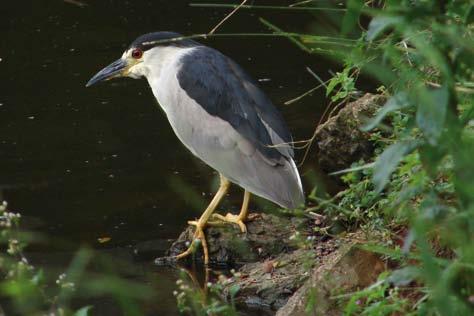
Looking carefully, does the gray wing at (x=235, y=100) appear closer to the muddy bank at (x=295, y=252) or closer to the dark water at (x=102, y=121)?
the muddy bank at (x=295, y=252)

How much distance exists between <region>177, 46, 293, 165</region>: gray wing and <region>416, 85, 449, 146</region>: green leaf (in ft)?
11.2

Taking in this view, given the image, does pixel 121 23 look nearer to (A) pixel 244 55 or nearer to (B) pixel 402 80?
(A) pixel 244 55

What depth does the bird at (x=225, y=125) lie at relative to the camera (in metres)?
5.59

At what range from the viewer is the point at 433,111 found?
2127 millimetres

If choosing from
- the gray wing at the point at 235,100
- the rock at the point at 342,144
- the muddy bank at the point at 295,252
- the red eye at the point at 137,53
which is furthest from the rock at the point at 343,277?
the red eye at the point at 137,53

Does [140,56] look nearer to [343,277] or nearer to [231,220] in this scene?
[231,220]

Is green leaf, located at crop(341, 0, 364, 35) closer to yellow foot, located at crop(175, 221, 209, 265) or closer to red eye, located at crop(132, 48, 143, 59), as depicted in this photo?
yellow foot, located at crop(175, 221, 209, 265)

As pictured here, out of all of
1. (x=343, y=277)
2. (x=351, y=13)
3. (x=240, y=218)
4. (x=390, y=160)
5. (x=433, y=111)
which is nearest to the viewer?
(x=433, y=111)

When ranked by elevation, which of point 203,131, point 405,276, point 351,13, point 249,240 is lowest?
point 249,240

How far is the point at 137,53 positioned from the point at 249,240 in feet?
4.73

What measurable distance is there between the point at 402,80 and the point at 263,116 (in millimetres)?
3203

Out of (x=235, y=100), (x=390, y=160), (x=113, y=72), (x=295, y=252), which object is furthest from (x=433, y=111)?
(x=113, y=72)

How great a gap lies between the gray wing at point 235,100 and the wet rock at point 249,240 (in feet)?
1.05

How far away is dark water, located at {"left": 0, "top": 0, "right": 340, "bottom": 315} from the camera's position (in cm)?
609
